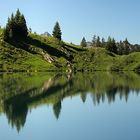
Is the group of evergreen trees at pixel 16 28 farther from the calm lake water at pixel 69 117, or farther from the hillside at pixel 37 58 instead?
the calm lake water at pixel 69 117

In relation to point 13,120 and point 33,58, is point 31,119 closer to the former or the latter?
point 13,120

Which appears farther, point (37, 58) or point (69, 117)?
point (37, 58)

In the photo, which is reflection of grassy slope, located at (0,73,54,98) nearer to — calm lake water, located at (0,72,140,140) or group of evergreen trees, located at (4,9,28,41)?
calm lake water, located at (0,72,140,140)

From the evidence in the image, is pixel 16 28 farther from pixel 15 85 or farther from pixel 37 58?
pixel 15 85

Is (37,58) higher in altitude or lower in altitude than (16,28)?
lower

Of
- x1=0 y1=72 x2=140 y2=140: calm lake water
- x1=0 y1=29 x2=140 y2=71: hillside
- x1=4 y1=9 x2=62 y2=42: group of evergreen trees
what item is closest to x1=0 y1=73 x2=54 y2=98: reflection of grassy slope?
x1=0 y1=72 x2=140 y2=140: calm lake water

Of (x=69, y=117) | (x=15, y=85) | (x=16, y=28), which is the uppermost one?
(x=16, y=28)

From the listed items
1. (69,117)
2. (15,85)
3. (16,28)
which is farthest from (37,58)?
(69,117)

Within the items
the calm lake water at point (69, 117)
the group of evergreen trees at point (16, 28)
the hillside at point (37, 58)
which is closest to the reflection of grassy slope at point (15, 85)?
the calm lake water at point (69, 117)

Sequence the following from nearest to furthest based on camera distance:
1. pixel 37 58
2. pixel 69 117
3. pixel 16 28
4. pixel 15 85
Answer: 1. pixel 69 117
2. pixel 15 85
3. pixel 37 58
4. pixel 16 28

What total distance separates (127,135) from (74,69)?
490ft

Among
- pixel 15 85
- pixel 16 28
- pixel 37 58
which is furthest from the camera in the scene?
pixel 16 28

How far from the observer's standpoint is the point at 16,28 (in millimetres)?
187750

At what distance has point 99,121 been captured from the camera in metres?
40.8
